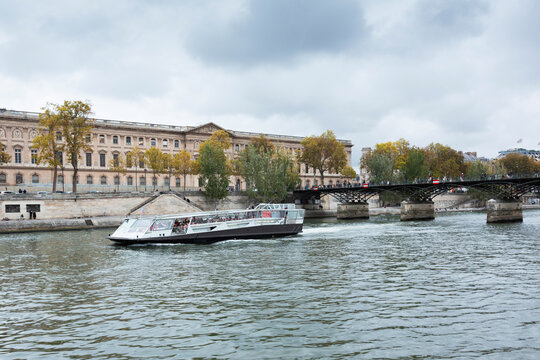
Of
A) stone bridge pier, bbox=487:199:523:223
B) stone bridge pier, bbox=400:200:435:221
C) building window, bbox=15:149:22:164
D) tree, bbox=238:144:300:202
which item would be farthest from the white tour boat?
building window, bbox=15:149:22:164

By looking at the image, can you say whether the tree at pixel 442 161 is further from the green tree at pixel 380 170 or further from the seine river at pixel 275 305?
the seine river at pixel 275 305

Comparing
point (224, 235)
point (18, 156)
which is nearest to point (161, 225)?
point (224, 235)

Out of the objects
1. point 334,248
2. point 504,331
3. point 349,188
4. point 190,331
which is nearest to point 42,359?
point 190,331

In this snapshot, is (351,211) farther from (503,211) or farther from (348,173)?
(348,173)

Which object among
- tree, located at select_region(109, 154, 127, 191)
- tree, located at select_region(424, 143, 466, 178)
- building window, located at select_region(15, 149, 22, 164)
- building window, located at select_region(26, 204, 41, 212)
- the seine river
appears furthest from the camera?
tree, located at select_region(424, 143, 466, 178)

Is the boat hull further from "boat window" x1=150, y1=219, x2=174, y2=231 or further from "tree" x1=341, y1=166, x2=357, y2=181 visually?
"tree" x1=341, y1=166, x2=357, y2=181

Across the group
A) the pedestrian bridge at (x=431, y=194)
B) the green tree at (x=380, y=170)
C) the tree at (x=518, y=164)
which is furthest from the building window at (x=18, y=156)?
the tree at (x=518, y=164)

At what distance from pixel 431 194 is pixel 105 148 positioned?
59.2m

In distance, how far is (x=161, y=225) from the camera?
39.1m

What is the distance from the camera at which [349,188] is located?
79.2 m

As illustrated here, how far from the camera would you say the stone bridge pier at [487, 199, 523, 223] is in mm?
57625

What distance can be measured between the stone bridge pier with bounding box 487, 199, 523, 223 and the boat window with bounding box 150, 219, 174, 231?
3911cm

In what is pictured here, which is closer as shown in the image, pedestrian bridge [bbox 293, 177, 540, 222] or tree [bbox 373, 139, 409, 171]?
pedestrian bridge [bbox 293, 177, 540, 222]

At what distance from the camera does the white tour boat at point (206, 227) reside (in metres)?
38.4
